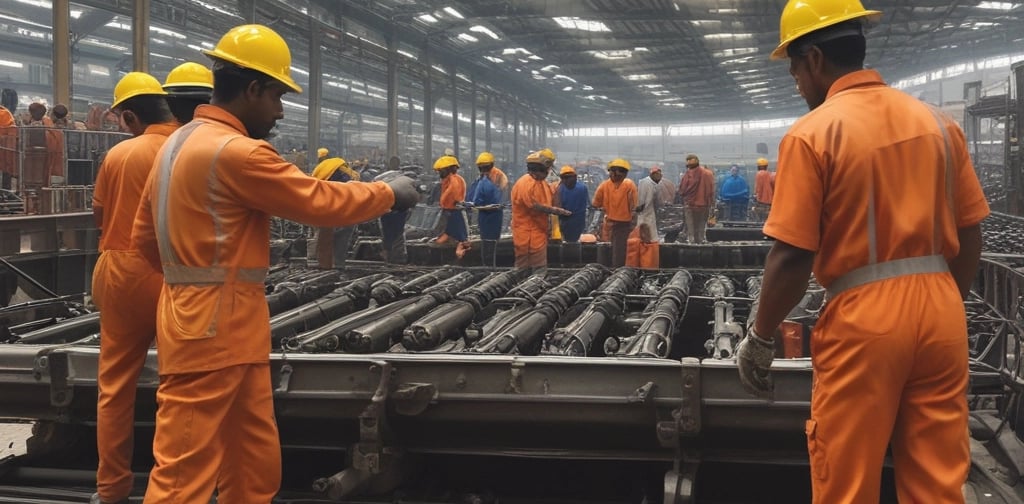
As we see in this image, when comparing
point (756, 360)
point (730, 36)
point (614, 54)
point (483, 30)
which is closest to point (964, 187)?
point (756, 360)

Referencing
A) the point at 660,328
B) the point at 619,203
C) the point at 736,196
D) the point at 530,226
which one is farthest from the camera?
the point at 736,196

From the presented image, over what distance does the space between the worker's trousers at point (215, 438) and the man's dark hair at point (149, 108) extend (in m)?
1.48

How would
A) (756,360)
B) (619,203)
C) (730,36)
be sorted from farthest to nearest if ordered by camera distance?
1. (730,36)
2. (619,203)
3. (756,360)

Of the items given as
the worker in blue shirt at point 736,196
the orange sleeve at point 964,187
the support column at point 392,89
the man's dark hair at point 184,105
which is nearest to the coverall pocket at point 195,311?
the man's dark hair at point 184,105

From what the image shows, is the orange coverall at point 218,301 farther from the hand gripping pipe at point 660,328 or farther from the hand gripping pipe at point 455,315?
the hand gripping pipe at point 660,328

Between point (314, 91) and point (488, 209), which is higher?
point (314, 91)

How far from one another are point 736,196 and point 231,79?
1336 cm

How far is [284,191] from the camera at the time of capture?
2338mm

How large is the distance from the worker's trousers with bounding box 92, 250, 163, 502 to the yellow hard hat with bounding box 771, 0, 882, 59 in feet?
7.24

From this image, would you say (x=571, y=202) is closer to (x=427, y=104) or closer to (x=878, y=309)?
(x=878, y=309)

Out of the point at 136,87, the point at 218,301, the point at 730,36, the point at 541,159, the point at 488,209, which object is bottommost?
the point at 218,301

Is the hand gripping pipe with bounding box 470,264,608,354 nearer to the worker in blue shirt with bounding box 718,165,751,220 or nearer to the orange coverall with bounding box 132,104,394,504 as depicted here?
the orange coverall with bounding box 132,104,394,504

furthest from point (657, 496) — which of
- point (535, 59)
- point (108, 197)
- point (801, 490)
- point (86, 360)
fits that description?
point (535, 59)

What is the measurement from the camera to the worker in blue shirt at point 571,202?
9.27 meters
